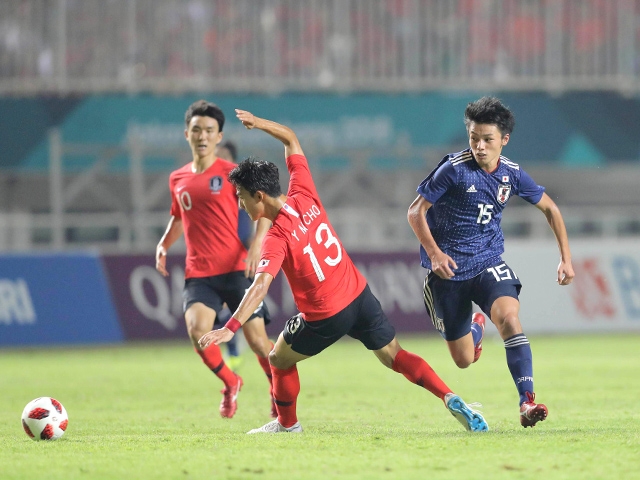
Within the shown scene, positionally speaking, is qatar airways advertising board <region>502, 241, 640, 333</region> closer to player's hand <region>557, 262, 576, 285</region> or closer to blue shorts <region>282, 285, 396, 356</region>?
player's hand <region>557, 262, 576, 285</region>

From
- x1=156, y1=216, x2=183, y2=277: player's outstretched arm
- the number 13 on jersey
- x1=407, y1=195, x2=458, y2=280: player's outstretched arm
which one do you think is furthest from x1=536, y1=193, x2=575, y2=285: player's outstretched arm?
x1=156, y1=216, x2=183, y2=277: player's outstretched arm

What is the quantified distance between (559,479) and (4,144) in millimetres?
16569

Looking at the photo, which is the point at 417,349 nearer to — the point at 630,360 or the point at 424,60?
the point at 630,360

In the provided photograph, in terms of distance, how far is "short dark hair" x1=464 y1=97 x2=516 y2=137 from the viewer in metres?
6.81

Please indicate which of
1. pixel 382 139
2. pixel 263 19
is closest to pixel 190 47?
pixel 263 19

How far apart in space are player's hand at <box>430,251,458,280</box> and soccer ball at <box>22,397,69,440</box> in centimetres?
264

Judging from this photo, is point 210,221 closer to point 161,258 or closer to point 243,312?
point 161,258

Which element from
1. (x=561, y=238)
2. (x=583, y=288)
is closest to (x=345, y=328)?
(x=561, y=238)

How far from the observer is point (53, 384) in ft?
37.3

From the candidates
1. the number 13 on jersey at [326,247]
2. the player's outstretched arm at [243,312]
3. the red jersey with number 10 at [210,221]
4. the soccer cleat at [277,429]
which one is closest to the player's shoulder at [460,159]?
the number 13 on jersey at [326,247]

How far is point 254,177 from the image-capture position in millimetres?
6199

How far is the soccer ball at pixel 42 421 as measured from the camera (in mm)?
6633

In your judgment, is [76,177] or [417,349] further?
[76,177]

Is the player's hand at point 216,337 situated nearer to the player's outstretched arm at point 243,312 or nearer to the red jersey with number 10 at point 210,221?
the player's outstretched arm at point 243,312
